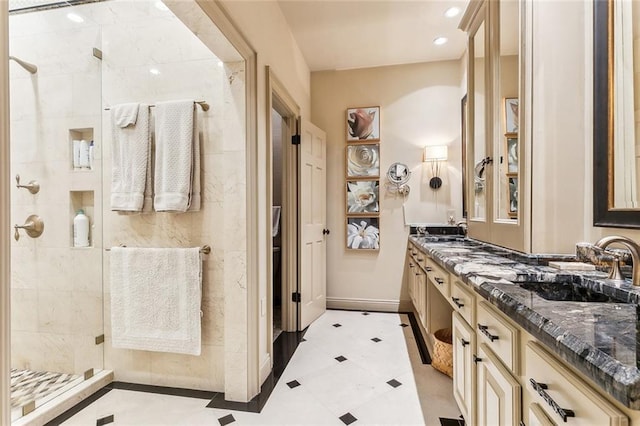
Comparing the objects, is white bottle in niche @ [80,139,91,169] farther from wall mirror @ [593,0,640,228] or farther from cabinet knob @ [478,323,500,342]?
wall mirror @ [593,0,640,228]

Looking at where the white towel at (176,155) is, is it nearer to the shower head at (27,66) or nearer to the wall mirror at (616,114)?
the shower head at (27,66)

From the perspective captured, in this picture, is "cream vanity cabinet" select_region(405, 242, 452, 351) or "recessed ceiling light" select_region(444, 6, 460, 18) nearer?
"cream vanity cabinet" select_region(405, 242, 452, 351)

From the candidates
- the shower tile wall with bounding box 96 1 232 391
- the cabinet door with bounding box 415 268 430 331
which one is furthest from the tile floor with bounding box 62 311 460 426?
the cabinet door with bounding box 415 268 430 331

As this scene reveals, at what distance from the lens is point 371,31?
2.90 m

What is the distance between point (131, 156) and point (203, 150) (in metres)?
0.45

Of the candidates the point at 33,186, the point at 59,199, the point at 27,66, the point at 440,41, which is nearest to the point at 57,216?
the point at 59,199

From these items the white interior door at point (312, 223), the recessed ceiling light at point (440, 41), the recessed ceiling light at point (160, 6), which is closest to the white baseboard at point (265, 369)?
the white interior door at point (312, 223)

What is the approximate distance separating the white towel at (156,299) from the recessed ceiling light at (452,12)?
2.87 metres

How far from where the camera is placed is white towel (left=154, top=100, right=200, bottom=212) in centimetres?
188

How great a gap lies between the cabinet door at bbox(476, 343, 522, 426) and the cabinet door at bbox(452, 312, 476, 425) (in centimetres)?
5

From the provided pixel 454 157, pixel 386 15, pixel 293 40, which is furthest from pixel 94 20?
pixel 454 157

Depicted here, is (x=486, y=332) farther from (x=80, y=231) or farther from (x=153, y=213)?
(x=80, y=231)

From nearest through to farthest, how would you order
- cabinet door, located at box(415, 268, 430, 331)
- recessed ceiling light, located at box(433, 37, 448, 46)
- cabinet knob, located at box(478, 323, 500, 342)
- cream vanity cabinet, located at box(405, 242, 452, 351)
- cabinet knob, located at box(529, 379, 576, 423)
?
cabinet knob, located at box(529, 379, 576, 423) < cabinet knob, located at box(478, 323, 500, 342) < cream vanity cabinet, located at box(405, 242, 452, 351) < cabinet door, located at box(415, 268, 430, 331) < recessed ceiling light, located at box(433, 37, 448, 46)

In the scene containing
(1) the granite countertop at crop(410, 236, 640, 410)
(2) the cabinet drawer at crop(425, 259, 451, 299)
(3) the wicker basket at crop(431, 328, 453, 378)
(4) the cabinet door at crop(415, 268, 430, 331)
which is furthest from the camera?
(4) the cabinet door at crop(415, 268, 430, 331)
